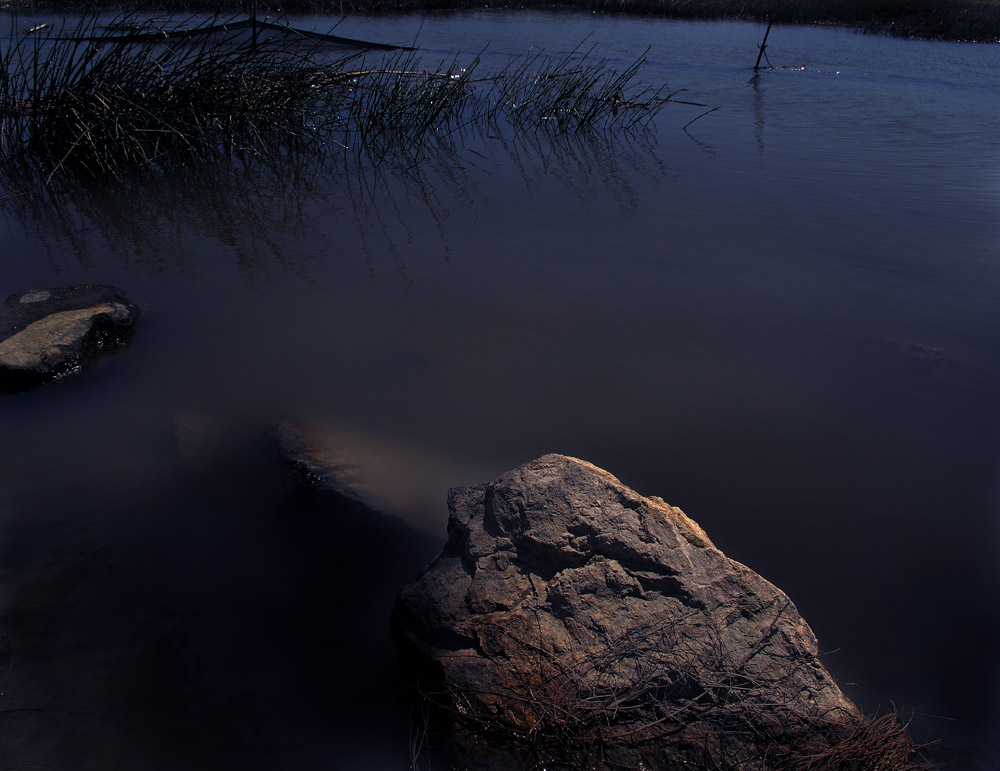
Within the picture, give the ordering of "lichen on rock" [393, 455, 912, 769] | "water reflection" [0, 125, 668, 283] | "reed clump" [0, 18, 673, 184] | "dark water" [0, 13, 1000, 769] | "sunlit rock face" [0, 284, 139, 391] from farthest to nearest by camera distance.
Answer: "reed clump" [0, 18, 673, 184] < "water reflection" [0, 125, 668, 283] < "sunlit rock face" [0, 284, 139, 391] < "dark water" [0, 13, 1000, 769] < "lichen on rock" [393, 455, 912, 769]

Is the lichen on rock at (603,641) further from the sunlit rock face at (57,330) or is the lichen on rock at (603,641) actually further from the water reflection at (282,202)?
the water reflection at (282,202)

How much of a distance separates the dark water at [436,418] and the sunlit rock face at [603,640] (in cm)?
25

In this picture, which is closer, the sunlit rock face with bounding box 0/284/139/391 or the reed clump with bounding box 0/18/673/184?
the sunlit rock face with bounding box 0/284/139/391

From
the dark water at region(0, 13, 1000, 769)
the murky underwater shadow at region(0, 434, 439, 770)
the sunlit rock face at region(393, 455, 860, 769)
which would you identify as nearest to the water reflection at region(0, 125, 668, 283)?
the dark water at region(0, 13, 1000, 769)

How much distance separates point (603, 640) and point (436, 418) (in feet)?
4.17

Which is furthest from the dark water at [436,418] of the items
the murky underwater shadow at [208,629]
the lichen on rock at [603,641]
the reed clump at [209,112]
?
the reed clump at [209,112]

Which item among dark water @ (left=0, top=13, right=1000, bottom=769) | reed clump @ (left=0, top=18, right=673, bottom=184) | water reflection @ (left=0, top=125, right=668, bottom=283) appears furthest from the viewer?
reed clump @ (left=0, top=18, right=673, bottom=184)

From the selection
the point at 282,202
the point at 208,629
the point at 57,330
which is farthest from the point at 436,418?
the point at 282,202

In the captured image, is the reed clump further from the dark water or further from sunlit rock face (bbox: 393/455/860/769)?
sunlit rock face (bbox: 393/455/860/769)

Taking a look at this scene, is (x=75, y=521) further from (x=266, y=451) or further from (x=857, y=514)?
(x=857, y=514)

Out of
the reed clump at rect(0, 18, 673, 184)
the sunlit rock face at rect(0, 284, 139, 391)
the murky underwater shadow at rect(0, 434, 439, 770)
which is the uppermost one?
the reed clump at rect(0, 18, 673, 184)

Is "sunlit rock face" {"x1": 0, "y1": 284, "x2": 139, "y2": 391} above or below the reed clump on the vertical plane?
below

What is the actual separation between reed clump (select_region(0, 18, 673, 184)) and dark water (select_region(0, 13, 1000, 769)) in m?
0.55

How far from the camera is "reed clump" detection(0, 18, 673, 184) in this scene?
4.77 metres
